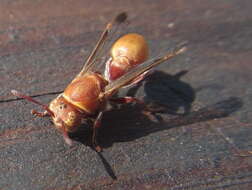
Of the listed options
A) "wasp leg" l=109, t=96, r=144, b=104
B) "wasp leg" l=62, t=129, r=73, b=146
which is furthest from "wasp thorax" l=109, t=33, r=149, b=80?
"wasp leg" l=62, t=129, r=73, b=146

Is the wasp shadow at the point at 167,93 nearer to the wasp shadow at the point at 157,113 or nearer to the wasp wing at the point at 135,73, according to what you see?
the wasp shadow at the point at 157,113

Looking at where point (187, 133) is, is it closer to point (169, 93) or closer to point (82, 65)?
point (169, 93)

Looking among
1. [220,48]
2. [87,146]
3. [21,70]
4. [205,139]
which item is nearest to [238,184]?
[205,139]

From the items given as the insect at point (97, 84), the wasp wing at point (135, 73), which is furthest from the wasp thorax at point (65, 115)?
the wasp wing at point (135, 73)

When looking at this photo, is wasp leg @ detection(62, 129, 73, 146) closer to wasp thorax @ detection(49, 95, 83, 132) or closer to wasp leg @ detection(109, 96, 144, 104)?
wasp thorax @ detection(49, 95, 83, 132)

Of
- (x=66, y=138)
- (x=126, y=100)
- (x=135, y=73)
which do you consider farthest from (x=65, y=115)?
(x=135, y=73)
